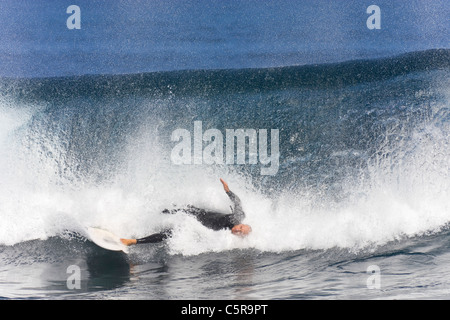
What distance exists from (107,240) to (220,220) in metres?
1.58

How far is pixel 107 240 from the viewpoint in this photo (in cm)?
729

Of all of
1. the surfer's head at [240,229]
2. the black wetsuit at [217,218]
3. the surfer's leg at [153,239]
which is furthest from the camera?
the black wetsuit at [217,218]

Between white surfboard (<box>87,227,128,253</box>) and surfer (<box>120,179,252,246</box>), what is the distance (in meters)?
0.14

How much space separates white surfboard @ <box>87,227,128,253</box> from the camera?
7.25 metres

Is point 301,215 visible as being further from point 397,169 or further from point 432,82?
point 432,82

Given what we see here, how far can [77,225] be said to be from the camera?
8070 mm

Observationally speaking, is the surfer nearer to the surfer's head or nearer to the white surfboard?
the surfer's head

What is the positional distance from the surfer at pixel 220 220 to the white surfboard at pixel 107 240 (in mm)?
139

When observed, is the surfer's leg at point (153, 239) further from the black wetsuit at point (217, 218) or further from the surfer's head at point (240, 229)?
the surfer's head at point (240, 229)

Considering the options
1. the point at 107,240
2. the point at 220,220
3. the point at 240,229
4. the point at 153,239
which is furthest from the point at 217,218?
the point at 107,240

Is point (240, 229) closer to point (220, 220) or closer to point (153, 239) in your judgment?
point (220, 220)

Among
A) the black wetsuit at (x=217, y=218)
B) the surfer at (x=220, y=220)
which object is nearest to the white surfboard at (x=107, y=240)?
the surfer at (x=220, y=220)

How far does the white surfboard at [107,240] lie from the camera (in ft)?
23.8

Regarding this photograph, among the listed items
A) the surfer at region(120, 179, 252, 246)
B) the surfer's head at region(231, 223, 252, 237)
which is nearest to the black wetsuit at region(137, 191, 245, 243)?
the surfer at region(120, 179, 252, 246)
